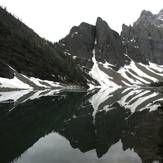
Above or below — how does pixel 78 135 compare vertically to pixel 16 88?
below

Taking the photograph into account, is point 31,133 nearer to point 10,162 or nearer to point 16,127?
point 16,127

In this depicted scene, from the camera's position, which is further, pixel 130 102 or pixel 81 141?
pixel 130 102

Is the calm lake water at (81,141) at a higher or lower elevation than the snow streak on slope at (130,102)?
lower

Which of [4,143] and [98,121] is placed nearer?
[4,143]

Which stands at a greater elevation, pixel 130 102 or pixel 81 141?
pixel 130 102

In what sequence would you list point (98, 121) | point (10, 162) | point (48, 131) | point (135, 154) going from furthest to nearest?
point (98, 121)
point (48, 131)
point (135, 154)
point (10, 162)

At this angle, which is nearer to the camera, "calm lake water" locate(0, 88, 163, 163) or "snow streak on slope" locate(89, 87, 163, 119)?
"calm lake water" locate(0, 88, 163, 163)

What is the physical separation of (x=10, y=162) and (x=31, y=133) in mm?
16264

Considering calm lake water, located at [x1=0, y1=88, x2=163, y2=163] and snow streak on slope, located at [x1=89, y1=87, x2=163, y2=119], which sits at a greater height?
snow streak on slope, located at [x1=89, y1=87, x2=163, y2=119]

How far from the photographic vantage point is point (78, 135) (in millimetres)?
42594

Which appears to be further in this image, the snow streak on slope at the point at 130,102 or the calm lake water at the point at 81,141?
the snow streak on slope at the point at 130,102

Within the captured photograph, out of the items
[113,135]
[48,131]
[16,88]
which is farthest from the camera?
[16,88]

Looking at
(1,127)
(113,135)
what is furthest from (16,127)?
(113,135)

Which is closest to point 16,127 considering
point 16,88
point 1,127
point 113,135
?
point 1,127
